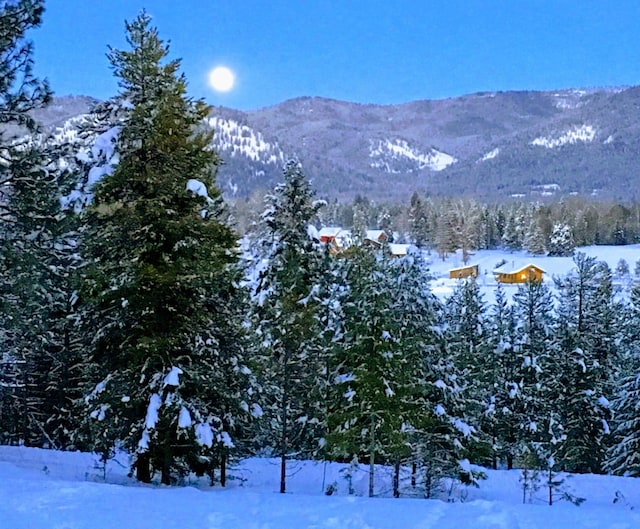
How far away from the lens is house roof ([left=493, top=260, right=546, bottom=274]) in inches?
3775

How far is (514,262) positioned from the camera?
103m

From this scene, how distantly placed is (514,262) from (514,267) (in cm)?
347

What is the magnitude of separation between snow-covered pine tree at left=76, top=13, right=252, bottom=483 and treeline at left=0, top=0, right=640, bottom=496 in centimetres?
4

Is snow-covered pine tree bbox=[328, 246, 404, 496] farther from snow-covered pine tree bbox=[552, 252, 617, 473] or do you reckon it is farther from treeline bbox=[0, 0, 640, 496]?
snow-covered pine tree bbox=[552, 252, 617, 473]

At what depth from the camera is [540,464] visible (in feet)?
55.8

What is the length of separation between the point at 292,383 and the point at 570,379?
48.2 ft

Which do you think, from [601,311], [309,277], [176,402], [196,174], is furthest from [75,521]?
[601,311]

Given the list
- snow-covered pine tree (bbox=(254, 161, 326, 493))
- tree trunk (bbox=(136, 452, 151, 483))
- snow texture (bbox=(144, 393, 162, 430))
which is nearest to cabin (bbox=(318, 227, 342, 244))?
snow-covered pine tree (bbox=(254, 161, 326, 493))

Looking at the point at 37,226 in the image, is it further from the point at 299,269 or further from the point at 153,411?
the point at 299,269

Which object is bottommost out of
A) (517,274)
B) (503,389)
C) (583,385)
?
(503,389)

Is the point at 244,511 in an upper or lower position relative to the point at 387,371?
lower

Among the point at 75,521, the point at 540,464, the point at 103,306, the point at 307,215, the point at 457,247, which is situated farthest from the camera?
the point at 457,247

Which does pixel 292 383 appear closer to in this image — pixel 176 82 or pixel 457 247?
pixel 176 82

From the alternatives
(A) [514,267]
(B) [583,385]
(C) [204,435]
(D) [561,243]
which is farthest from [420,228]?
(C) [204,435]
